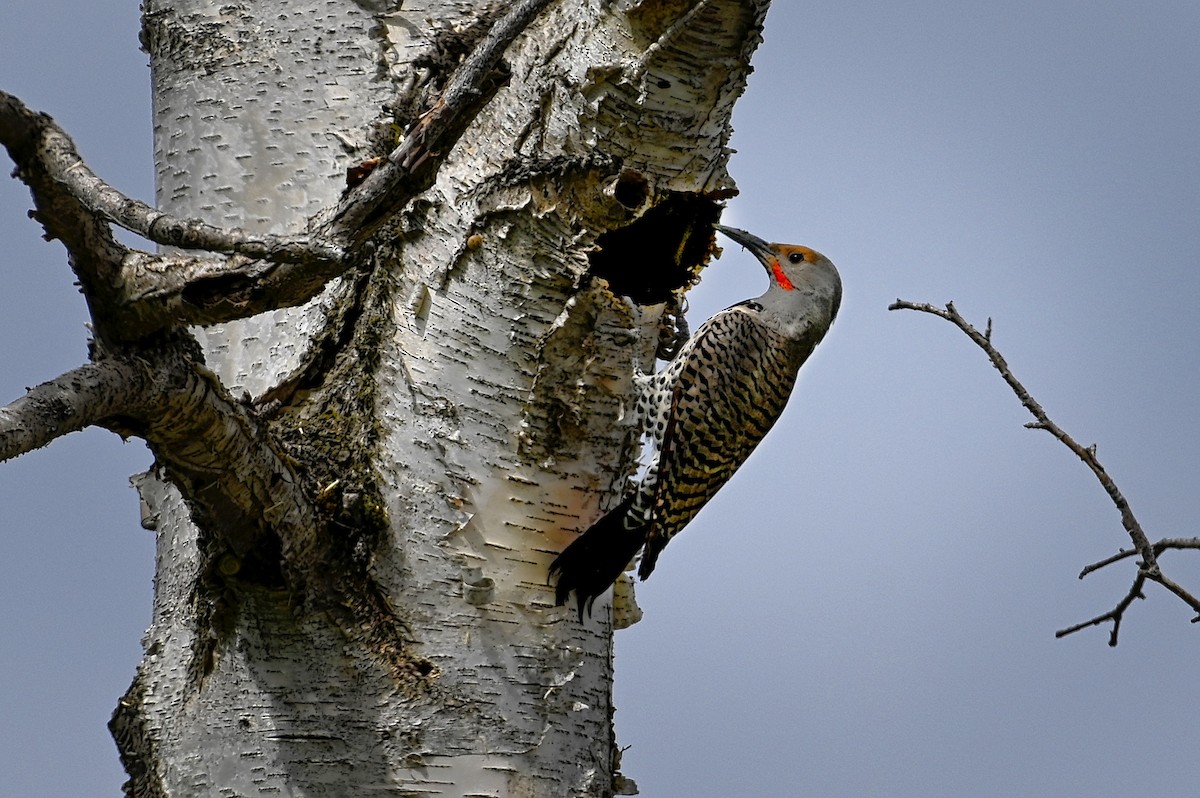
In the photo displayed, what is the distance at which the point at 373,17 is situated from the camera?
268 centimetres

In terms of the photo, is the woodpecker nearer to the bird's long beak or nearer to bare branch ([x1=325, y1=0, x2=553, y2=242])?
the bird's long beak

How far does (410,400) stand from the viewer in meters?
2.36

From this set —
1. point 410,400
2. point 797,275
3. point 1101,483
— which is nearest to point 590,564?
point 410,400

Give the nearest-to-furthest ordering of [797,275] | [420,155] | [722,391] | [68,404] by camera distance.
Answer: [68,404] → [420,155] → [722,391] → [797,275]

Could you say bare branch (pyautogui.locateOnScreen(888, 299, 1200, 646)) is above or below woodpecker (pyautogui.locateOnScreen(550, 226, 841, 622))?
below

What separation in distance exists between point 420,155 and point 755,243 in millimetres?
2703

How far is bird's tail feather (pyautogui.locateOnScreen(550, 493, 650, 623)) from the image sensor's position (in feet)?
7.88

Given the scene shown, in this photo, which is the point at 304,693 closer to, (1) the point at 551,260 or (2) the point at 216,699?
(2) the point at 216,699

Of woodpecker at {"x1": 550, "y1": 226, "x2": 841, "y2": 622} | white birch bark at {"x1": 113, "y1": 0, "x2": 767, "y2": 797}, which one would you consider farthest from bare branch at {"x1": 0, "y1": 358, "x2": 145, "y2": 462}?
woodpecker at {"x1": 550, "y1": 226, "x2": 841, "y2": 622}

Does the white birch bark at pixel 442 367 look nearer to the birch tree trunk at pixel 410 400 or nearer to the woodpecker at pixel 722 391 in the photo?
the birch tree trunk at pixel 410 400

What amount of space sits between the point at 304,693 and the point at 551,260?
878 millimetres

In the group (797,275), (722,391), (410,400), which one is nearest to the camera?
(410,400)

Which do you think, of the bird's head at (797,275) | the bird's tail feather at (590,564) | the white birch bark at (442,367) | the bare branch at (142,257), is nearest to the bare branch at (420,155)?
the bare branch at (142,257)

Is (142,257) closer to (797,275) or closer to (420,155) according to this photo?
(420,155)
